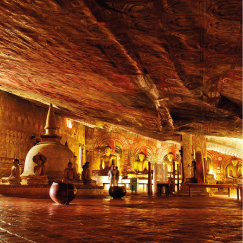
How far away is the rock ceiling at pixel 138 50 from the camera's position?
4559 mm

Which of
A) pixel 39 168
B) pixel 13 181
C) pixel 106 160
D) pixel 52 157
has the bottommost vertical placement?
pixel 13 181

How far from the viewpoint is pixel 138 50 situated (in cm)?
605

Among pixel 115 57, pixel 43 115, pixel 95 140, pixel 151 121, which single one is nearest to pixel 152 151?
pixel 95 140

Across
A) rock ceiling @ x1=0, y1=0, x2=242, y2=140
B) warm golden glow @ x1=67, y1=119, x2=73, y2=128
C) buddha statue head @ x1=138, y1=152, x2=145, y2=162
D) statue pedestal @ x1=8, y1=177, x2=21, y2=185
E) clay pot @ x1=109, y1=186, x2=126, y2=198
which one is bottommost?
→ clay pot @ x1=109, y1=186, x2=126, y2=198

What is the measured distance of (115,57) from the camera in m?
6.70

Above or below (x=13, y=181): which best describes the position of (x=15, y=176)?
above

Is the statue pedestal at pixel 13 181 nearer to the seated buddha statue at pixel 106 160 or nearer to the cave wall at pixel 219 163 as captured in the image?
the seated buddha statue at pixel 106 160

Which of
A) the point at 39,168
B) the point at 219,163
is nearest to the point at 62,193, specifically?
the point at 39,168

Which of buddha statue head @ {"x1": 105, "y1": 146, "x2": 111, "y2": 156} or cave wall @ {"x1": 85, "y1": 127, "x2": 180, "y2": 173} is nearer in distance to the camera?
cave wall @ {"x1": 85, "y1": 127, "x2": 180, "y2": 173}

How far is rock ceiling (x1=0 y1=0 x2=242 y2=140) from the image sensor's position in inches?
179

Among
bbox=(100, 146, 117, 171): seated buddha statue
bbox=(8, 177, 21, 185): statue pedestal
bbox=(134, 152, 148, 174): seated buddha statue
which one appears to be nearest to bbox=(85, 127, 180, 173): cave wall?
bbox=(134, 152, 148, 174): seated buddha statue

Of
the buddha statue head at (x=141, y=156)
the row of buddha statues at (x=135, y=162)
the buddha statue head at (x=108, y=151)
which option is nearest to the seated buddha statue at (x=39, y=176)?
the row of buddha statues at (x=135, y=162)

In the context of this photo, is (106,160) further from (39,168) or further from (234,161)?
(39,168)

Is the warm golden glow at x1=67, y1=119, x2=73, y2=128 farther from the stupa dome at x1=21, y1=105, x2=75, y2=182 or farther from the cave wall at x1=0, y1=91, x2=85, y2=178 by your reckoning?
the stupa dome at x1=21, y1=105, x2=75, y2=182
